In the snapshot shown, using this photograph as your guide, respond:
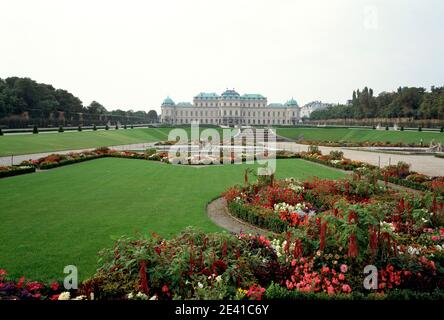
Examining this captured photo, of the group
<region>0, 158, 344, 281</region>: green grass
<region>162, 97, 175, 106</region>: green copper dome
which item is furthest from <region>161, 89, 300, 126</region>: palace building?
<region>0, 158, 344, 281</region>: green grass

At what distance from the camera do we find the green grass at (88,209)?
23.5 ft

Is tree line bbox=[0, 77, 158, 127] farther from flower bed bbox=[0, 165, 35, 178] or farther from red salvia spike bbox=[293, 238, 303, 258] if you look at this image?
red salvia spike bbox=[293, 238, 303, 258]

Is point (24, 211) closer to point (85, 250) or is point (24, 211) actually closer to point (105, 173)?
point (85, 250)

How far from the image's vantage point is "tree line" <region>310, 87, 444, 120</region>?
5859 cm

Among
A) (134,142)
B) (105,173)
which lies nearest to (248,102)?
(134,142)

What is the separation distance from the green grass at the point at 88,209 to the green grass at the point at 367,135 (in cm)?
3093

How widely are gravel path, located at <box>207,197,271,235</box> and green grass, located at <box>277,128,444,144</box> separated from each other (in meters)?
38.7

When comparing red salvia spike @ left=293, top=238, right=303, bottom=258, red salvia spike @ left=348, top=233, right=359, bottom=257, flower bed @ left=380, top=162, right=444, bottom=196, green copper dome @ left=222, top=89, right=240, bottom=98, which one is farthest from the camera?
green copper dome @ left=222, top=89, right=240, bottom=98

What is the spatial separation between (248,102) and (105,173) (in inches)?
4381

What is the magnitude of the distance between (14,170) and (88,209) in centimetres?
932

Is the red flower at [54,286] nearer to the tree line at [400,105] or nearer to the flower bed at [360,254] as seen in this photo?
the flower bed at [360,254]

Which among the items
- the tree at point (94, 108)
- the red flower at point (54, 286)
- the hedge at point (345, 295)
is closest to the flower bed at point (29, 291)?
the red flower at point (54, 286)
